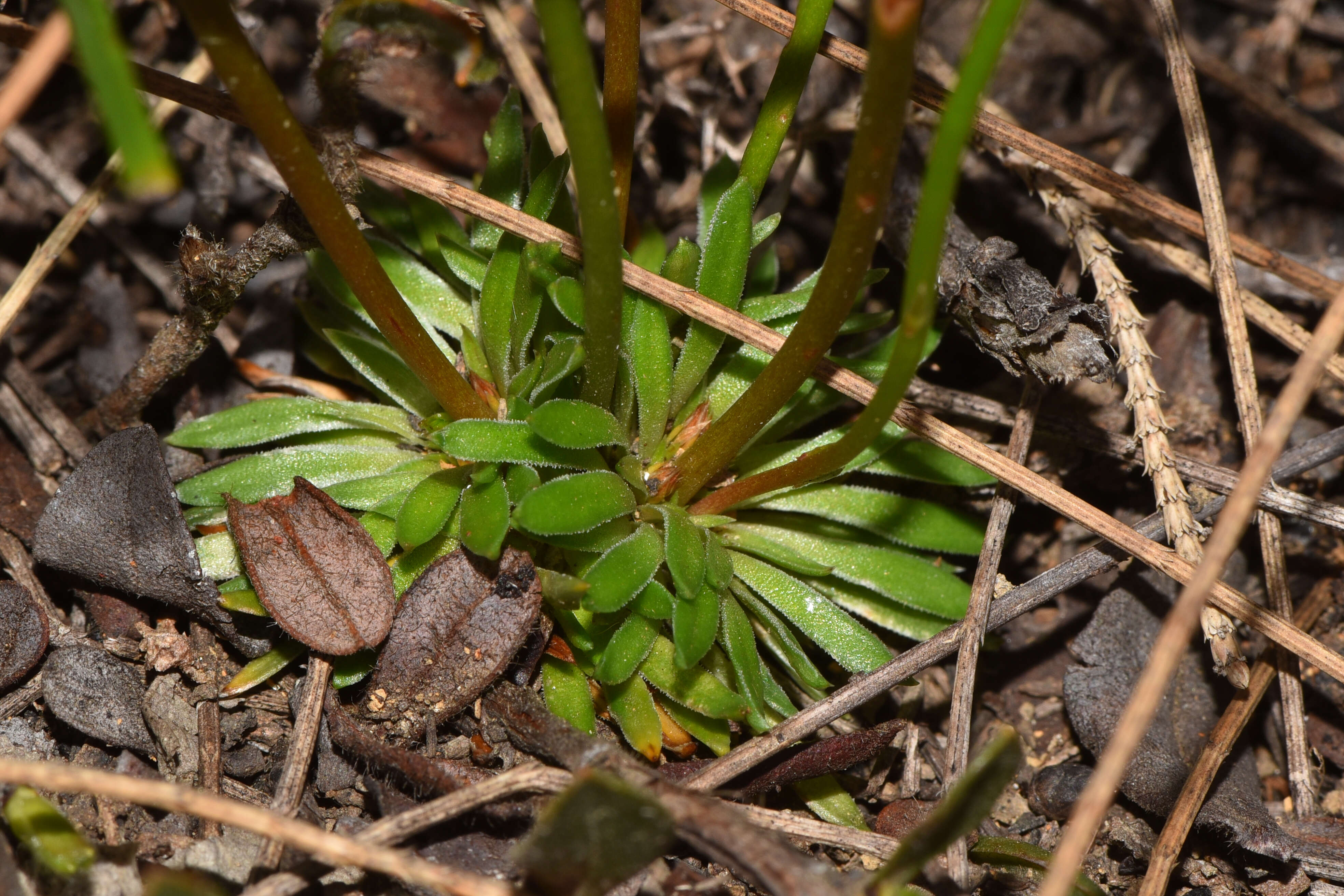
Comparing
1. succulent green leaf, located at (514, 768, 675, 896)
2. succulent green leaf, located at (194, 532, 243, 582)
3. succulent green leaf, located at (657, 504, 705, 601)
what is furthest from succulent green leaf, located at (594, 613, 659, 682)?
succulent green leaf, located at (194, 532, 243, 582)

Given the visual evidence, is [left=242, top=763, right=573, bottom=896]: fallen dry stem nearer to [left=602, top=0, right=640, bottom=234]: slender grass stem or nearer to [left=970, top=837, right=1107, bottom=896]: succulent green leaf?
[left=970, top=837, right=1107, bottom=896]: succulent green leaf

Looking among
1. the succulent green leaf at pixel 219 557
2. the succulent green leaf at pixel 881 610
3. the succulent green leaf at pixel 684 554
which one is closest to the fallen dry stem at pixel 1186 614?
the succulent green leaf at pixel 684 554

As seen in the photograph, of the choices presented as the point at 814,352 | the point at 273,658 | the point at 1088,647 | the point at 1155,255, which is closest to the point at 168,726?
the point at 273,658

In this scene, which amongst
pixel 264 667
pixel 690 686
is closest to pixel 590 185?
pixel 690 686

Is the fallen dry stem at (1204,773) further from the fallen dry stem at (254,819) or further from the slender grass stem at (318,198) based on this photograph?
the slender grass stem at (318,198)

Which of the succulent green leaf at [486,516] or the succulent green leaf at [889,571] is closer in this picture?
the succulent green leaf at [486,516]

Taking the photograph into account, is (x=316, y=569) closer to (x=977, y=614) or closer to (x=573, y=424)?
(x=573, y=424)

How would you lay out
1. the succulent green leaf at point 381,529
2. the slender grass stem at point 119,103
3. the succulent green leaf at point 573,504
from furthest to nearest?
the succulent green leaf at point 381,529
the succulent green leaf at point 573,504
the slender grass stem at point 119,103
